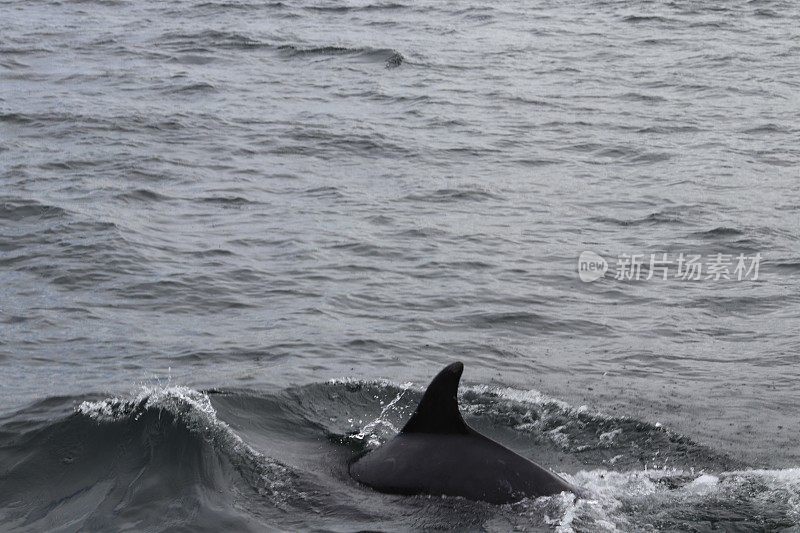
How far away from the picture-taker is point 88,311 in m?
12.3

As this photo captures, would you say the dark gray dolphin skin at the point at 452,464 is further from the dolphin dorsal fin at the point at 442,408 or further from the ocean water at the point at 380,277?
the ocean water at the point at 380,277

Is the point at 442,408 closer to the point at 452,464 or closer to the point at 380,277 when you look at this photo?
the point at 452,464

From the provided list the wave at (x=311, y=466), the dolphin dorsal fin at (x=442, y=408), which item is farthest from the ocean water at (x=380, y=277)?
the dolphin dorsal fin at (x=442, y=408)

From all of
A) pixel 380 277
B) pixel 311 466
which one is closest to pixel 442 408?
pixel 311 466

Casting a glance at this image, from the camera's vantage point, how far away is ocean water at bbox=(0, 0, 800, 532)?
8.41 metres

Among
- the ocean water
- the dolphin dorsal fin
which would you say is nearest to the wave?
the ocean water

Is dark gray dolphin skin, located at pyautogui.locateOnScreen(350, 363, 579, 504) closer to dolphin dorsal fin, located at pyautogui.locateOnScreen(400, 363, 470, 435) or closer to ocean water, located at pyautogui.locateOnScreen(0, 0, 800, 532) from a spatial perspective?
dolphin dorsal fin, located at pyautogui.locateOnScreen(400, 363, 470, 435)

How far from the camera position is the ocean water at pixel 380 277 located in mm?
8414

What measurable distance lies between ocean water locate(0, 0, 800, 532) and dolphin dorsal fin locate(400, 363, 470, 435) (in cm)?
48

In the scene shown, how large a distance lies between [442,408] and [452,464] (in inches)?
14.5

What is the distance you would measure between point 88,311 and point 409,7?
22591 millimetres

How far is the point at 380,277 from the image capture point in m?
13.8

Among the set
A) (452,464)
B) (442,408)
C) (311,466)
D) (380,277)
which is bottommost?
(311,466)

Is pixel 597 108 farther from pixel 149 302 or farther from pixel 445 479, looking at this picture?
pixel 445 479
